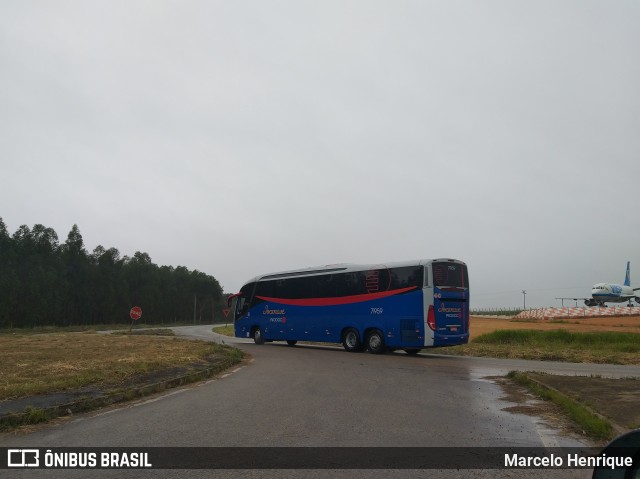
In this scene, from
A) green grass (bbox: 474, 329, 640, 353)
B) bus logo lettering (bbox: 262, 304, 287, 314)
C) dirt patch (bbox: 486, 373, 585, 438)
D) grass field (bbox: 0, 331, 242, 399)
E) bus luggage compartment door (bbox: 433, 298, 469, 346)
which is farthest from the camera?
bus logo lettering (bbox: 262, 304, 287, 314)

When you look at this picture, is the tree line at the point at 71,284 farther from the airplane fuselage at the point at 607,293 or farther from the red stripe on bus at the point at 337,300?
the airplane fuselage at the point at 607,293

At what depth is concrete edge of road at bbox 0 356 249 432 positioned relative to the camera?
822 cm

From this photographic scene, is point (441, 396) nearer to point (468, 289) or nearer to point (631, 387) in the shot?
point (631, 387)

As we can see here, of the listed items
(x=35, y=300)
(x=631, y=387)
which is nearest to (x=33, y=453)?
(x=631, y=387)

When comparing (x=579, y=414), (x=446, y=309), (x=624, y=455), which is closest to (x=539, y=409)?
(x=579, y=414)

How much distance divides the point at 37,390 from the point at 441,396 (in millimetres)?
7795

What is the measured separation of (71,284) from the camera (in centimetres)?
9231

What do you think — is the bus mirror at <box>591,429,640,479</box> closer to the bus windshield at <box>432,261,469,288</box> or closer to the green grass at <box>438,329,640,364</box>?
the bus windshield at <box>432,261,469,288</box>

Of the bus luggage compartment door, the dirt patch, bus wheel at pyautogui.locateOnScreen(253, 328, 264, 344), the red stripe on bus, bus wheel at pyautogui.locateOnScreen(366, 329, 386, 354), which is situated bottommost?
bus wheel at pyautogui.locateOnScreen(253, 328, 264, 344)

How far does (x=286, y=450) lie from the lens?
20.9 feet

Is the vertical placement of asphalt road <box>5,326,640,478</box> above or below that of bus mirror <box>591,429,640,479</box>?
below

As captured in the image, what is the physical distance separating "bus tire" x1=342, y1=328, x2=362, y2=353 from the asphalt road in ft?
39.0

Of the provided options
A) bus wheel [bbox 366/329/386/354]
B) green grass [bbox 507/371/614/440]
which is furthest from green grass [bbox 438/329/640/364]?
green grass [bbox 507/371/614/440]

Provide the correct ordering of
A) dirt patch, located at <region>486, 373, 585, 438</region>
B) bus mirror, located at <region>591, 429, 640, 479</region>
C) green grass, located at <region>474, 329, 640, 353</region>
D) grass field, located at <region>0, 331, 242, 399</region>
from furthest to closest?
green grass, located at <region>474, 329, 640, 353</region> < grass field, located at <region>0, 331, 242, 399</region> < dirt patch, located at <region>486, 373, 585, 438</region> < bus mirror, located at <region>591, 429, 640, 479</region>
